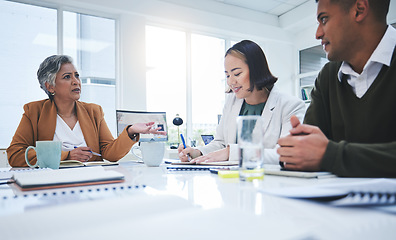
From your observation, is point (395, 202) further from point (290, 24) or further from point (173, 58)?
point (290, 24)

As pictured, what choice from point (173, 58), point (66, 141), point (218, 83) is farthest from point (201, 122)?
point (66, 141)

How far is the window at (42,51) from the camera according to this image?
11.9ft

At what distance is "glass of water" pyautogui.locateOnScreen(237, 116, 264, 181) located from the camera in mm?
688

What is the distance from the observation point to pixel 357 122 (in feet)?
3.33

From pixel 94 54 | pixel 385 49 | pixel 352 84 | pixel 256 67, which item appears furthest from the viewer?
pixel 94 54

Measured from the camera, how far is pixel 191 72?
5.06m

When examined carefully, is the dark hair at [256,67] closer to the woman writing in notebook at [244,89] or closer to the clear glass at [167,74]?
the woman writing in notebook at [244,89]

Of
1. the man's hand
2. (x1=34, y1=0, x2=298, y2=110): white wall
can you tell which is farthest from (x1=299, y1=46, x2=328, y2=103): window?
the man's hand

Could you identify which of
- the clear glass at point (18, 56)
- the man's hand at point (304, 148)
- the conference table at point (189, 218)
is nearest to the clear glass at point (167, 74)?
the clear glass at point (18, 56)

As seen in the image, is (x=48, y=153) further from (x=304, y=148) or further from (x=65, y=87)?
(x=65, y=87)

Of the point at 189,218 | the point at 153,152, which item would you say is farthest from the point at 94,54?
the point at 189,218

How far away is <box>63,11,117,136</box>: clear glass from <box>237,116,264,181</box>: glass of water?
377 centimetres

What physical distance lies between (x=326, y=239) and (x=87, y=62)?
4.27 metres

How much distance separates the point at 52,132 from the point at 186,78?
11.2 feet
